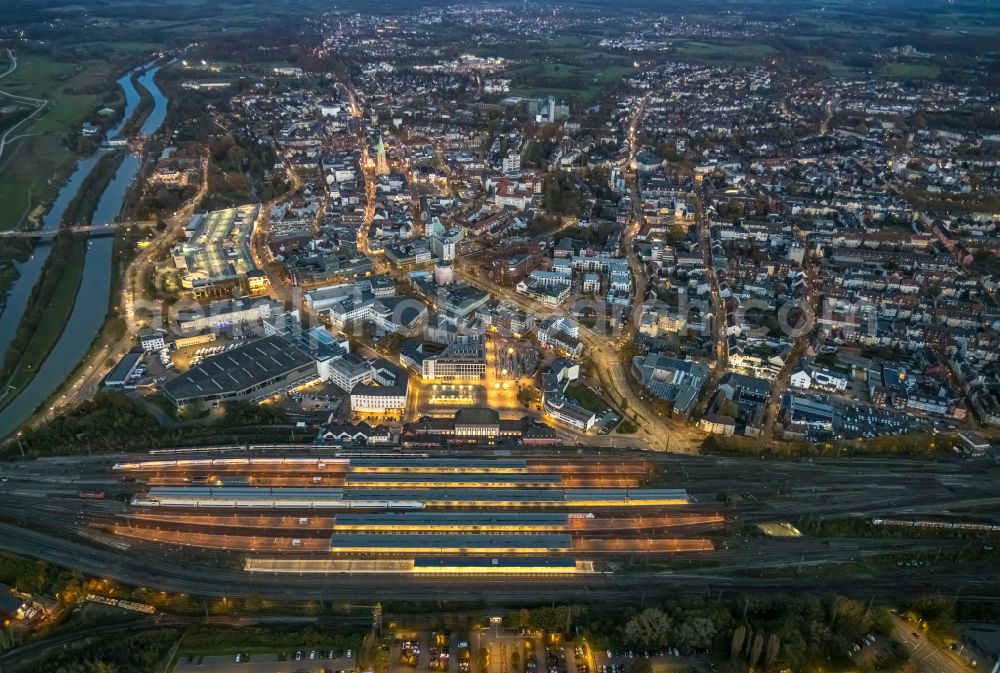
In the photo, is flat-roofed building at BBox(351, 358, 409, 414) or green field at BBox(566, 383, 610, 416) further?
green field at BBox(566, 383, 610, 416)

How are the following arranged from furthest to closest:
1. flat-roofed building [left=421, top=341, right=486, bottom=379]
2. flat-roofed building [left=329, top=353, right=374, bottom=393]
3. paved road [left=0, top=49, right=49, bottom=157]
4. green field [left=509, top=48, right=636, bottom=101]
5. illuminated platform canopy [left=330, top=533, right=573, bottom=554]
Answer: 1. green field [left=509, top=48, right=636, bottom=101]
2. paved road [left=0, top=49, right=49, bottom=157]
3. flat-roofed building [left=421, top=341, right=486, bottom=379]
4. flat-roofed building [left=329, top=353, right=374, bottom=393]
5. illuminated platform canopy [left=330, top=533, right=573, bottom=554]

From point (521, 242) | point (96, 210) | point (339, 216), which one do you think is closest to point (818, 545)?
point (521, 242)

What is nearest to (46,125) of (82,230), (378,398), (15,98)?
(15,98)

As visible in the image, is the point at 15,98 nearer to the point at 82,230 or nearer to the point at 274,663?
the point at 82,230

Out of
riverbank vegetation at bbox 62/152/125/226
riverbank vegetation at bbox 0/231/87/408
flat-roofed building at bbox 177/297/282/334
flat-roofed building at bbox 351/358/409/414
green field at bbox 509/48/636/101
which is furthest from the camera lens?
green field at bbox 509/48/636/101

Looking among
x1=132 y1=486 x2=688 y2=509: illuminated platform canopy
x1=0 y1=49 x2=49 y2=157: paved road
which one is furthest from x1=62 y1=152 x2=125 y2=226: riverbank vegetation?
x1=132 y1=486 x2=688 y2=509: illuminated platform canopy

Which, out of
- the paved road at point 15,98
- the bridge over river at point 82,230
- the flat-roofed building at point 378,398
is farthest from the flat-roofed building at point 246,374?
the paved road at point 15,98

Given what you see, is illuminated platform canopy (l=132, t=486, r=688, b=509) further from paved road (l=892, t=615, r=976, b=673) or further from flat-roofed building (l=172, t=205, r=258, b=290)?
flat-roofed building (l=172, t=205, r=258, b=290)
